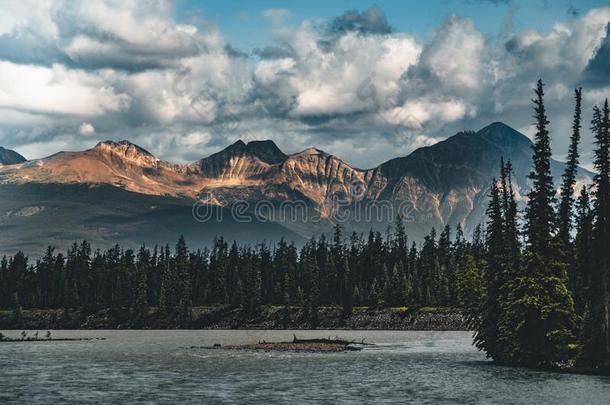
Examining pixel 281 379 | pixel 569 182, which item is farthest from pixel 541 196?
pixel 281 379

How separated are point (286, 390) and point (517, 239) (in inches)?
1592

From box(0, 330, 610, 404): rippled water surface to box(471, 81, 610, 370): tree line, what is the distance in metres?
3.97

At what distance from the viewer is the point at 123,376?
7756cm

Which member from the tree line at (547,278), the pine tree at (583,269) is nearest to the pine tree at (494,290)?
the tree line at (547,278)

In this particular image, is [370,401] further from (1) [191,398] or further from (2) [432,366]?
(2) [432,366]

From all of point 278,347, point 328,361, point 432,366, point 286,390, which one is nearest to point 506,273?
point 432,366

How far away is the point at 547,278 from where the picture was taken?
3228 inches

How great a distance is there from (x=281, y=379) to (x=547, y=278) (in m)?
30.1

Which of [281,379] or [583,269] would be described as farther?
[583,269]

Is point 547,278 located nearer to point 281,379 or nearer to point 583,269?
point 583,269

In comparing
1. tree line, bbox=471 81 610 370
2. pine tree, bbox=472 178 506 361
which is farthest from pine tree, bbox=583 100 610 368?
pine tree, bbox=472 178 506 361

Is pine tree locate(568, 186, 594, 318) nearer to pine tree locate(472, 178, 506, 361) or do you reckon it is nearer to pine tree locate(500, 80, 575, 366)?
pine tree locate(500, 80, 575, 366)

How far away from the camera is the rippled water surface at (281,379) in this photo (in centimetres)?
6172

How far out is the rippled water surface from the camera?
61.7 metres
